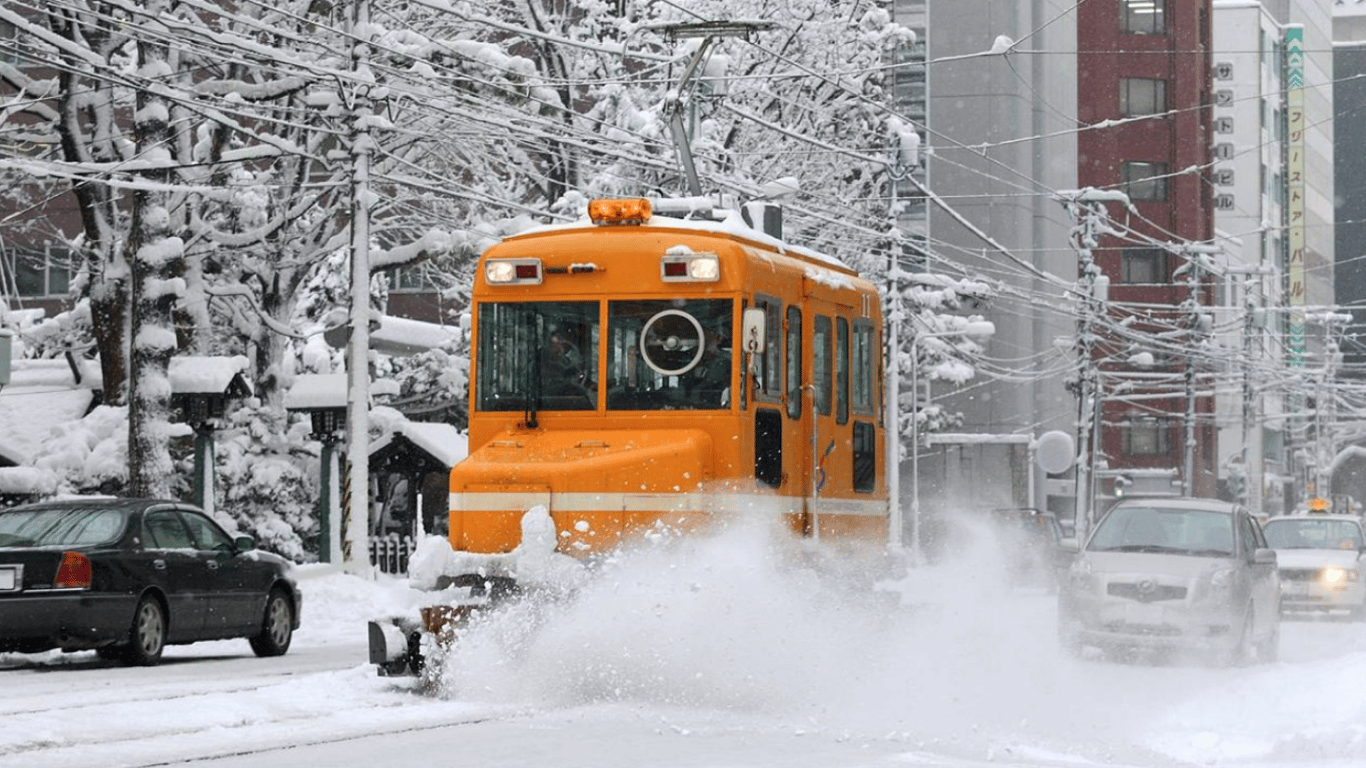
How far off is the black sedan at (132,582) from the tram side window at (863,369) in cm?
562

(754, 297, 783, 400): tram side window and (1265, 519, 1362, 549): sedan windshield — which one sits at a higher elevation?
(754, 297, 783, 400): tram side window

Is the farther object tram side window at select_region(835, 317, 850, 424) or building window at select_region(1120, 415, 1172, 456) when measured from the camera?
building window at select_region(1120, 415, 1172, 456)

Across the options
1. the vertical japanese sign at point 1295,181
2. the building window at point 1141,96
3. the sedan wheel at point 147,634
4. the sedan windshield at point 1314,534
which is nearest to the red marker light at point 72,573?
the sedan wheel at point 147,634


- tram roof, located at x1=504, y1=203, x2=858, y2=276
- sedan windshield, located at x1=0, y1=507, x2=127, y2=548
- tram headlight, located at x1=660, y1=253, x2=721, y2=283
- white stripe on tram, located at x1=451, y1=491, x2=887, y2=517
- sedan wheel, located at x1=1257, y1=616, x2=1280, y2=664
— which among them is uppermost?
tram roof, located at x1=504, y1=203, x2=858, y2=276

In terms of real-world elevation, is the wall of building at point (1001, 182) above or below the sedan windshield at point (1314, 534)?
above

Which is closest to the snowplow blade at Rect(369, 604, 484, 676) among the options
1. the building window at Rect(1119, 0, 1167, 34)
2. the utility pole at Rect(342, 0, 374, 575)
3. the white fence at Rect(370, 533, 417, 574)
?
the utility pole at Rect(342, 0, 374, 575)

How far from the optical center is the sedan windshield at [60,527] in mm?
17141

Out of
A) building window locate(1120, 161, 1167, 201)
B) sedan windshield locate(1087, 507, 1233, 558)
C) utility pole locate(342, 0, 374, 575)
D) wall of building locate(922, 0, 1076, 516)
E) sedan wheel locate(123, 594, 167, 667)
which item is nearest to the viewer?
sedan wheel locate(123, 594, 167, 667)

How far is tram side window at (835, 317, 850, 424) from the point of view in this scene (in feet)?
51.8

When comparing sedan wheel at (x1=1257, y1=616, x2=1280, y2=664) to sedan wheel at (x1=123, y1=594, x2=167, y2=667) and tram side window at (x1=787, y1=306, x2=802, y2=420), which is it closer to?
tram side window at (x1=787, y1=306, x2=802, y2=420)

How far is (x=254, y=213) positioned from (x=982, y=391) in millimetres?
38807

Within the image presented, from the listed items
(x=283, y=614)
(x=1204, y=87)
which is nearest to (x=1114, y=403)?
(x=1204, y=87)

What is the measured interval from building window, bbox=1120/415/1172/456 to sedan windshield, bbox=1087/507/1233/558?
64.3 m

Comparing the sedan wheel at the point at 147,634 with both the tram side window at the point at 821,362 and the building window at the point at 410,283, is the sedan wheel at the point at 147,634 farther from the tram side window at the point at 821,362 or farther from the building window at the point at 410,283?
the building window at the point at 410,283
